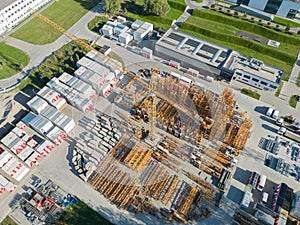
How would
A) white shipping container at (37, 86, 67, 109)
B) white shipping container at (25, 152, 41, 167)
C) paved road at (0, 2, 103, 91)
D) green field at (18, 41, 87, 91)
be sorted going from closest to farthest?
white shipping container at (25, 152, 41, 167) < white shipping container at (37, 86, 67, 109) < green field at (18, 41, 87, 91) < paved road at (0, 2, 103, 91)

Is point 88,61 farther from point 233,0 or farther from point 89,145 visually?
point 233,0

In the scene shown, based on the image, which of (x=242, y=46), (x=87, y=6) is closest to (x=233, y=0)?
(x=242, y=46)

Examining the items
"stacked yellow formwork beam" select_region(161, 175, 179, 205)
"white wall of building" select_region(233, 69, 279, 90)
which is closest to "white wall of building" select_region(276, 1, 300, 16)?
"white wall of building" select_region(233, 69, 279, 90)

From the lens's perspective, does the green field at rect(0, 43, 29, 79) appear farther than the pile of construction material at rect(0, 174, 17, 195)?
Yes

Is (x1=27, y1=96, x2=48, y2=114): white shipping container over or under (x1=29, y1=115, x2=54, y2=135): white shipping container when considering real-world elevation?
over

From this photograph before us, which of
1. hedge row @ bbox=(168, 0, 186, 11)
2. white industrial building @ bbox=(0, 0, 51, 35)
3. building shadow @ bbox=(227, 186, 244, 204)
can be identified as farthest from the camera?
hedge row @ bbox=(168, 0, 186, 11)

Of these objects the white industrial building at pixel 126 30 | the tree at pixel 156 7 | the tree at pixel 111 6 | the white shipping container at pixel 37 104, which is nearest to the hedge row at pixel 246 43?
the tree at pixel 156 7

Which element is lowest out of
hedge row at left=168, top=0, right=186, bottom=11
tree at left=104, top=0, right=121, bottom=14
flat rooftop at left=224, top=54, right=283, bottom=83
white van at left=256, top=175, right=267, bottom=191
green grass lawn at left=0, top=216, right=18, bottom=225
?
green grass lawn at left=0, top=216, right=18, bottom=225

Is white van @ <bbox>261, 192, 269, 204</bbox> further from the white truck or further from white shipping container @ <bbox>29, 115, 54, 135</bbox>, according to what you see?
white shipping container @ <bbox>29, 115, 54, 135</bbox>
